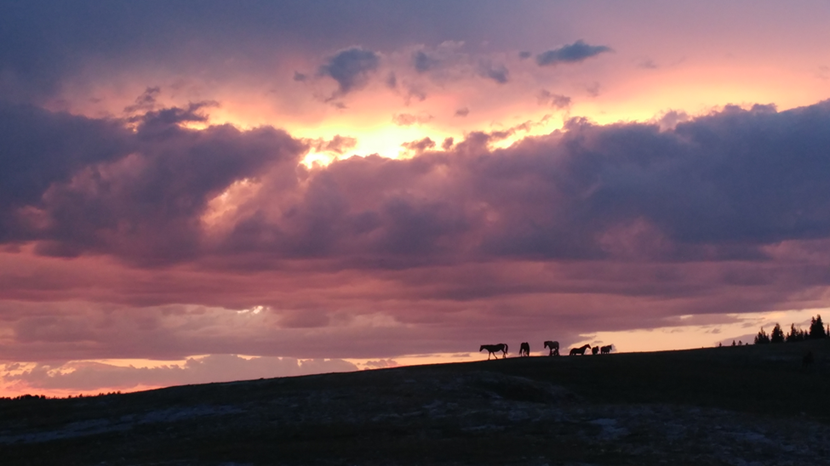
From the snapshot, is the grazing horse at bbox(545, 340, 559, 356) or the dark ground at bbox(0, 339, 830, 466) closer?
the dark ground at bbox(0, 339, 830, 466)

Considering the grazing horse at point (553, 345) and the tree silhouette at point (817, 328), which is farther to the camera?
the tree silhouette at point (817, 328)

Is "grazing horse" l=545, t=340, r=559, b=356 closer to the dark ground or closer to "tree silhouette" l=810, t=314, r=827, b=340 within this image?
the dark ground

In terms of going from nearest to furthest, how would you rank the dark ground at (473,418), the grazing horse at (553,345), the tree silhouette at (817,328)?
the dark ground at (473,418)
the grazing horse at (553,345)
the tree silhouette at (817,328)

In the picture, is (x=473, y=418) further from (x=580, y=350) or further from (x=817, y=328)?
(x=817, y=328)

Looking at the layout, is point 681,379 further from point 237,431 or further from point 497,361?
point 237,431

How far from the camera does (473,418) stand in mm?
41094

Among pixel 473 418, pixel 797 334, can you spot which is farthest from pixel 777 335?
pixel 473 418

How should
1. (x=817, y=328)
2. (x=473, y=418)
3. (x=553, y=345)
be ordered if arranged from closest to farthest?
(x=473, y=418), (x=553, y=345), (x=817, y=328)

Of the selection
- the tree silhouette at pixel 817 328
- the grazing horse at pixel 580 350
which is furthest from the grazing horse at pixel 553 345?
the tree silhouette at pixel 817 328

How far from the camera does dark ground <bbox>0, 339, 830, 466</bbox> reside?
34188 mm

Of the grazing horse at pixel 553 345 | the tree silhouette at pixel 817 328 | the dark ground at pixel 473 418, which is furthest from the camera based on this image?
the tree silhouette at pixel 817 328

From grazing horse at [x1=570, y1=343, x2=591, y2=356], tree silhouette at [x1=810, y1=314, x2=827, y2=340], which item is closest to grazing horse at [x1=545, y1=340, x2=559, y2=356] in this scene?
grazing horse at [x1=570, y1=343, x2=591, y2=356]

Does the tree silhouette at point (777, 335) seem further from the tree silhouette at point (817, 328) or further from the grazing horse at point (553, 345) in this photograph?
the grazing horse at point (553, 345)

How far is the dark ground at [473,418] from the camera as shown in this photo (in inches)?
1346
